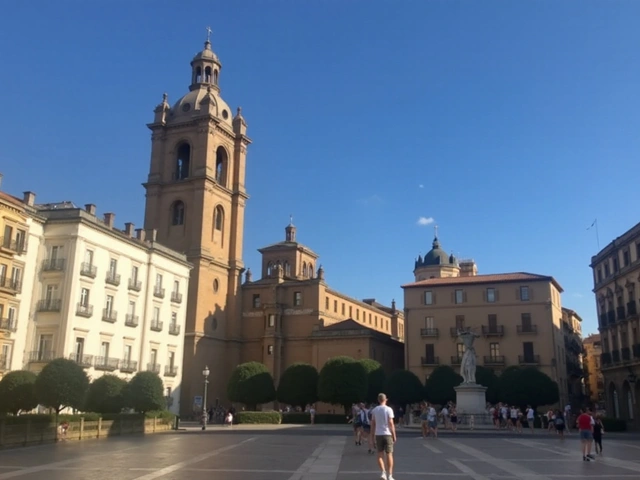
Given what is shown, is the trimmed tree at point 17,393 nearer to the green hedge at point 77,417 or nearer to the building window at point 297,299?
the green hedge at point 77,417

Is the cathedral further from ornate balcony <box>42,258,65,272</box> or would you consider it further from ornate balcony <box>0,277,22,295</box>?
ornate balcony <box>0,277,22,295</box>

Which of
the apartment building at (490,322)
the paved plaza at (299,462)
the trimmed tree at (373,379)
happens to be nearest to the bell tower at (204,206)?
the trimmed tree at (373,379)

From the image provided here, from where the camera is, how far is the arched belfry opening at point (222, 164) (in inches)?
3027

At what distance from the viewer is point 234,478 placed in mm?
14898

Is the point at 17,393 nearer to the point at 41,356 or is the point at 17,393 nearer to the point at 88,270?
the point at 41,356

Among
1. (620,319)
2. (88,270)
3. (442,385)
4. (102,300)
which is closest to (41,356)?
(102,300)

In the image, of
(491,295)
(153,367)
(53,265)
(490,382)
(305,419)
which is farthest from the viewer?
(491,295)

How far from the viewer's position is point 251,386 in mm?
61656

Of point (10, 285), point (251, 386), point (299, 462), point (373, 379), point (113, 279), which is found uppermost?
point (113, 279)

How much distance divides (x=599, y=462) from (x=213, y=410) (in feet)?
163

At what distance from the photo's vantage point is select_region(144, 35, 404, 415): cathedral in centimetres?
Result: 6962

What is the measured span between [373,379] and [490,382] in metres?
11.0

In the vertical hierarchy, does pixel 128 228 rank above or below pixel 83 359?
above

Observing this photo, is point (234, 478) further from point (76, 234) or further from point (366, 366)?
point (366, 366)
